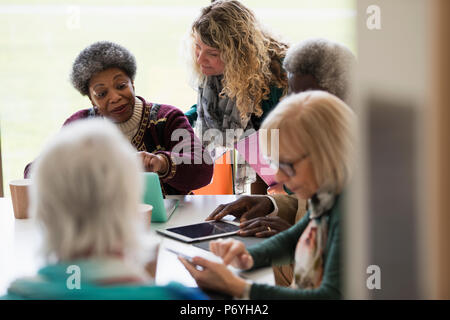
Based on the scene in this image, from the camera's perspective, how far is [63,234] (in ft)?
1.99

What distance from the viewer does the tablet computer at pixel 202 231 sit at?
1.21 m

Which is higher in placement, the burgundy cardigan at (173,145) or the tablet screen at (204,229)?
the burgundy cardigan at (173,145)

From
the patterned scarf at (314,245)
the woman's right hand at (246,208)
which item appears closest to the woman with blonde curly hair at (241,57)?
the woman's right hand at (246,208)

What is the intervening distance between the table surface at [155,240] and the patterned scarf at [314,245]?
10 cm

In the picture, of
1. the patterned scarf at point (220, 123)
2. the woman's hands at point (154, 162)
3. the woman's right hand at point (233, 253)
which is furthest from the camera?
the patterned scarf at point (220, 123)

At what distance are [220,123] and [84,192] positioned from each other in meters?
1.70

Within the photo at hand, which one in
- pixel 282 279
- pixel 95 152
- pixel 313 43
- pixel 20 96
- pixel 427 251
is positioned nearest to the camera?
pixel 427 251

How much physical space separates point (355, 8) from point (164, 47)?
2.81 m

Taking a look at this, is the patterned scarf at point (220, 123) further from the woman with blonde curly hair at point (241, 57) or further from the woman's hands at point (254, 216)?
the woman's hands at point (254, 216)

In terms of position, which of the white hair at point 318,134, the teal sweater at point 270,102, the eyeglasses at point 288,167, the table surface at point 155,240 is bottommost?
the table surface at point 155,240

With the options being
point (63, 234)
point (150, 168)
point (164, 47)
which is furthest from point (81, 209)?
point (164, 47)

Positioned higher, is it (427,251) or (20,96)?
(20,96)

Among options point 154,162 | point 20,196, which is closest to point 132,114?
point 154,162

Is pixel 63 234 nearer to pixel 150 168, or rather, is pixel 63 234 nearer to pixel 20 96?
pixel 150 168
